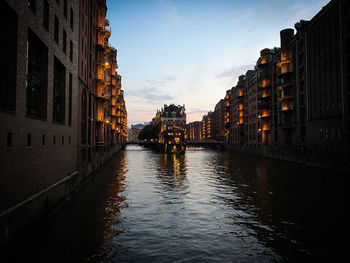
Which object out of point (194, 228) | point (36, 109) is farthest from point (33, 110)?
point (194, 228)

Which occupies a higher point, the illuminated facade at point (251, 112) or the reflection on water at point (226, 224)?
the illuminated facade at point (251, 112)

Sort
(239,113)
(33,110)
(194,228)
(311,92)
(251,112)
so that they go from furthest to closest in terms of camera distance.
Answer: (239,113)
(251,112)
(311,92)
(33,110)
(194,228)

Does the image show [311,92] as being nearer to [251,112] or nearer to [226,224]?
[251,112]

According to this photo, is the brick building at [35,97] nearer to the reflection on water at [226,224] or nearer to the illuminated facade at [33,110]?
the illuminated facade at [33,110]

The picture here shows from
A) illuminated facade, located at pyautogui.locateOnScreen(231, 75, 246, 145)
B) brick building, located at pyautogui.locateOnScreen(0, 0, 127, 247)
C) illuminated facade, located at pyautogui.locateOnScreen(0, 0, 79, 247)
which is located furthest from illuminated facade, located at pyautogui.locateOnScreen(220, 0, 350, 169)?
illuminated facade, located at pyautogui.locateOnScreen(0, 0, 79, 247)

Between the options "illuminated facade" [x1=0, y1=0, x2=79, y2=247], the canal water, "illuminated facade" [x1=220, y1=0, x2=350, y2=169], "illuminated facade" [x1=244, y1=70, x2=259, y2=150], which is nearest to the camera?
the canal water

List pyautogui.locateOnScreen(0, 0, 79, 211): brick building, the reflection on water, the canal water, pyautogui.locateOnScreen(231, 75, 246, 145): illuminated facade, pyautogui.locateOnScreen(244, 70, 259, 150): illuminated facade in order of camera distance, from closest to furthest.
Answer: the canal water, the reflection on water, pyautogui.locateOnScreen(0, 0, 79, 211): brick building, pyautogui.locateOnScreen(244, 70, 259, 150): illuminated facade, pyautogui.locateOnScreen(231, 75, 246, 145): illuminated facade

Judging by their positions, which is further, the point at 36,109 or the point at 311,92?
the point at 311,92

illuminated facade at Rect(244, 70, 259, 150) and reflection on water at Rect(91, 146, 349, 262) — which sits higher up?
illuminated facade at Rect(244, 70, 259, 150)

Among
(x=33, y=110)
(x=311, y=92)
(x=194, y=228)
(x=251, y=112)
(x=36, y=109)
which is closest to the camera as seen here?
(x=194, y=228)

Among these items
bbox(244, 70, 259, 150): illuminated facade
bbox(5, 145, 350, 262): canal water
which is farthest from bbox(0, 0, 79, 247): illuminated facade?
bbox(244, 70, 259, 150): illuminated facade

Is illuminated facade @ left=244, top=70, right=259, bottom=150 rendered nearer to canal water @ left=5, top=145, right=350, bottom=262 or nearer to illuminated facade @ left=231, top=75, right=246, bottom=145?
illuminated facade @ left=231, top=75, right=246, bottom=145

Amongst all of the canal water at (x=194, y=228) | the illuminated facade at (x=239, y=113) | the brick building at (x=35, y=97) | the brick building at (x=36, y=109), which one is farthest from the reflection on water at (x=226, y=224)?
the illuminated facade at (x=239, y=113)

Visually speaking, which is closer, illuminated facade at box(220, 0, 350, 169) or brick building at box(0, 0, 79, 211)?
brick building at box(0, 0, 79, 211)
